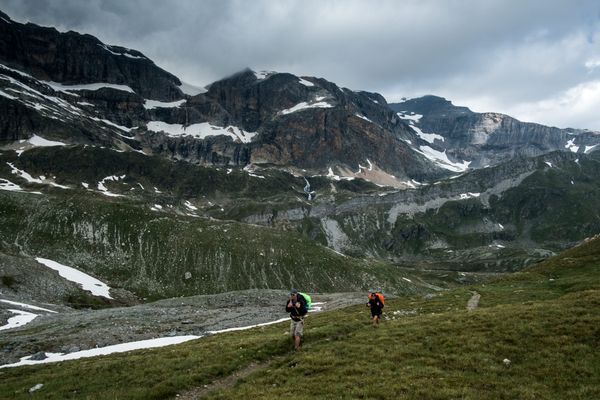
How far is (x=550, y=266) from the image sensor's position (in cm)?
6494

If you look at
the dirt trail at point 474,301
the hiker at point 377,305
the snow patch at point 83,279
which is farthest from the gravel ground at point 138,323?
the snow patch at point 83,279

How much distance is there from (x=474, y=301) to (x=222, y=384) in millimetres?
30524

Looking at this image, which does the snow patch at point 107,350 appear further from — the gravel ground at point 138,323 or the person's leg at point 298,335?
the person's leg at point 298,335

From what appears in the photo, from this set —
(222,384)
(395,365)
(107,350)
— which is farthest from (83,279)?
(395,365)

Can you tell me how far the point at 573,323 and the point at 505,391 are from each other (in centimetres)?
993

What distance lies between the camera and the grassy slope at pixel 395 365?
18266mm

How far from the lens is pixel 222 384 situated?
22.6 metres

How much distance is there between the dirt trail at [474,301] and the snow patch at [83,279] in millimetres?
96362

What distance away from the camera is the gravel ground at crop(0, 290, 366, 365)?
1663 inches

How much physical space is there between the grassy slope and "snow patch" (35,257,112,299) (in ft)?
293

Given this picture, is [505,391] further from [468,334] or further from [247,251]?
[247,251]

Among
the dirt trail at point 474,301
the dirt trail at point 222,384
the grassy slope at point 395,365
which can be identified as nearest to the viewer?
the grassy slope at point 395,365

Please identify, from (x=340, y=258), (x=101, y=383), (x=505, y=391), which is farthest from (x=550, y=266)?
(x=340, y=258)

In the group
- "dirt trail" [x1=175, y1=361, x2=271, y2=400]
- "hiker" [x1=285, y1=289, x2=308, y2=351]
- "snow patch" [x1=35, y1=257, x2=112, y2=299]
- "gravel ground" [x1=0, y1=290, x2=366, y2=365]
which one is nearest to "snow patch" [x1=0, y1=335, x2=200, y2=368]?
"gravel ground" [x1=0, y1=290, x2=366, y2=365]
